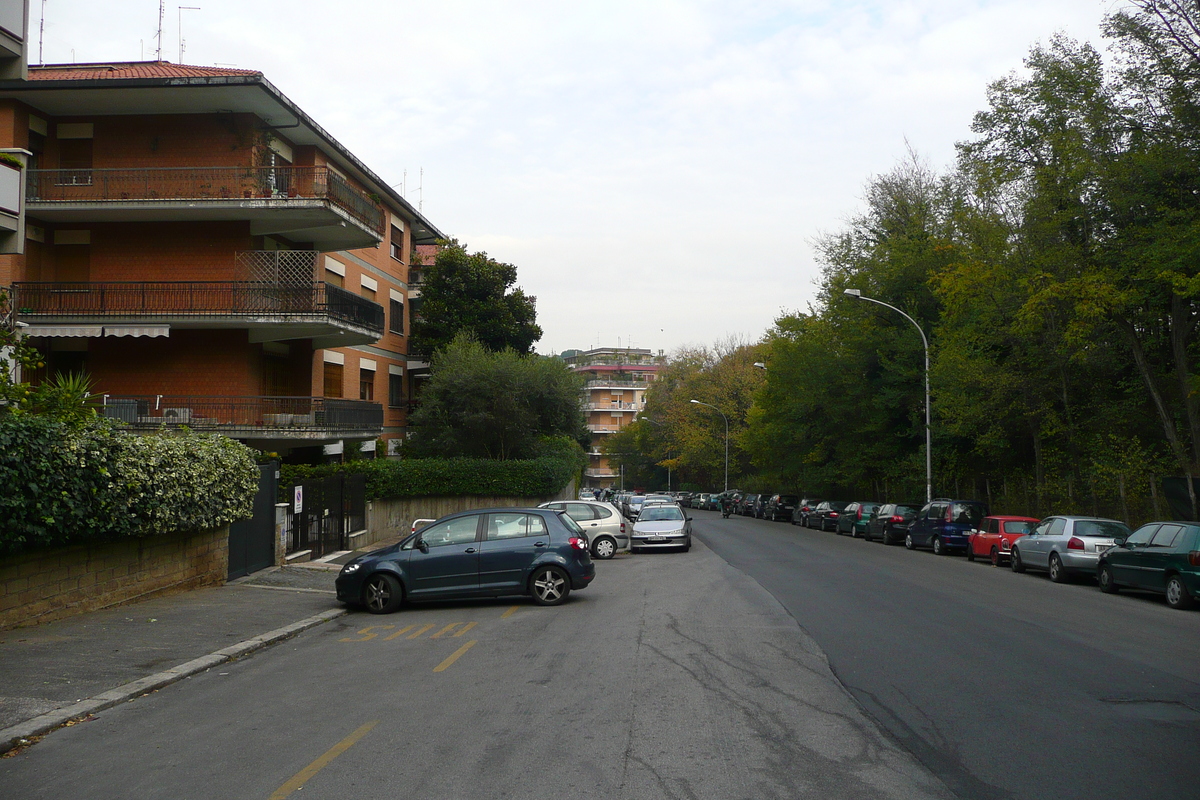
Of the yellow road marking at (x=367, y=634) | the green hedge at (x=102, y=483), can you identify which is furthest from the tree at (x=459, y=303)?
the yellow road marking at (x=367, y=634)

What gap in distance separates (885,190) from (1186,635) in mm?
36653

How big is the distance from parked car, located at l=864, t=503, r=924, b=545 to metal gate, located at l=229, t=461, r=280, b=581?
20.2 m

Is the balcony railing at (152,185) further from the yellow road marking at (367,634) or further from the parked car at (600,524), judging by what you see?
the yellow road marking at (367,634)

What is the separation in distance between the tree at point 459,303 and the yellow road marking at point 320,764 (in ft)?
103

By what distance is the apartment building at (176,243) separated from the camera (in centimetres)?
2370

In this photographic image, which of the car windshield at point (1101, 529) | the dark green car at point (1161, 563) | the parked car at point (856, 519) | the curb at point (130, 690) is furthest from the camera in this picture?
the parked car at point (856, 519)

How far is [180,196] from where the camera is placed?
944 inches

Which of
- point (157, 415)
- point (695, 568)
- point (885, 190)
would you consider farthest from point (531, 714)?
point (885, 190)

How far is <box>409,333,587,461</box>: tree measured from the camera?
3284 centimetres

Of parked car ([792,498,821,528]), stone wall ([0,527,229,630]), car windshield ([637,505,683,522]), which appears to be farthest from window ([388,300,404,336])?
stone wall ([0,527,229,630])

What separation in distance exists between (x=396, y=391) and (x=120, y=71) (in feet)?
50.9

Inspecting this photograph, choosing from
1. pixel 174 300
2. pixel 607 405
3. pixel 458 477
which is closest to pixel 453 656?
pixel 174 300

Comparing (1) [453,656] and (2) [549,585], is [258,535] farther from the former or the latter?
(1) [453,656]

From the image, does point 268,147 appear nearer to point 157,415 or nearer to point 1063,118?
point 157,415
